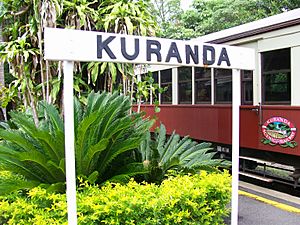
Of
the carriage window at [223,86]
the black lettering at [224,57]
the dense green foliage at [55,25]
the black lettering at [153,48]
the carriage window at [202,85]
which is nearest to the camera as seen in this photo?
the black lettering at [153,48]

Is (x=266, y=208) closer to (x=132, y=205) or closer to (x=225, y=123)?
(x=132, y=205)

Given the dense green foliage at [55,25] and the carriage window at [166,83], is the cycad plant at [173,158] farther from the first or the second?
the carriage window at [166,83]

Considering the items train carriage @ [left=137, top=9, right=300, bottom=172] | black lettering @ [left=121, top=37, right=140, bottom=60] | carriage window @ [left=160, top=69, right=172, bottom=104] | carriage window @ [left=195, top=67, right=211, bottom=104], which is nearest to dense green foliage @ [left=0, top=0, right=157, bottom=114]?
black lettering @ [left=121, top=37, right=140, bottom=60]

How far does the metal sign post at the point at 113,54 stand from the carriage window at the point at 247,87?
10.8ft

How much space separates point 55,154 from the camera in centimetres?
350

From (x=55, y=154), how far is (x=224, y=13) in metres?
19.0

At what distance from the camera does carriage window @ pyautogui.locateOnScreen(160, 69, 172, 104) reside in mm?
8914

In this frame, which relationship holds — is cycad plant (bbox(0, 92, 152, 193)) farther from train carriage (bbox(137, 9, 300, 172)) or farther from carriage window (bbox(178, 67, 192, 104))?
carriage window (bbox(178, 67, 192, 104))

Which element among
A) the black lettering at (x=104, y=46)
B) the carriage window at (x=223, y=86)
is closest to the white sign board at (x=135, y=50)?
the black lettering at (x=104, y=46)

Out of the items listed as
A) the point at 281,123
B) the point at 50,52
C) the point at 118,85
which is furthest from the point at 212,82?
the point at 50,52

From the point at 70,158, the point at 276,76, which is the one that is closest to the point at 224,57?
the point at 70,158

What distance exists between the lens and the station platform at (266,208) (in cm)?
405

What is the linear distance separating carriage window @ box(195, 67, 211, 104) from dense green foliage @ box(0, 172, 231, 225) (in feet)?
13.5

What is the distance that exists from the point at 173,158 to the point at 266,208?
63.9 inches
